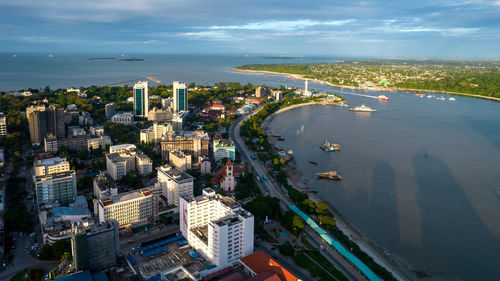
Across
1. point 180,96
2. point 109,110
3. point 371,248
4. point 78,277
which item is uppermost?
point 180,96

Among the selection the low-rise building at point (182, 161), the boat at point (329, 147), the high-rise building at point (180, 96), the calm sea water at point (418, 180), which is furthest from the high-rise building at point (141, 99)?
the boat at point (329, 147)

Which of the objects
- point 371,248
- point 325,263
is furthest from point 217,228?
point 371,248

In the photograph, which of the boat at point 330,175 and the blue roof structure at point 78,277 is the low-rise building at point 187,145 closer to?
the boat at point 330,175

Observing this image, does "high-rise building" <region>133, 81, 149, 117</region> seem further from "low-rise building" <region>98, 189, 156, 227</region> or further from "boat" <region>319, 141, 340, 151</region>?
"low-rise building" <region>98, 189, 156, 227</region>

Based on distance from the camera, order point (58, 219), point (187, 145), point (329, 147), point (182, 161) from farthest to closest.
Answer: point (329, 147), point (187, 145), point (182, 161), point (58, 219)

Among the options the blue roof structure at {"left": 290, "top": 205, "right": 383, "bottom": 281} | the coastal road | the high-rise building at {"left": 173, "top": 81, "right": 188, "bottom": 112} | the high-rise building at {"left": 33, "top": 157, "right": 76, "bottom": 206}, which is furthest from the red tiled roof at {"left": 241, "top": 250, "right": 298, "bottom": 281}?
the high-rise building at {"left": 173, "top": 81, "right": 188, "bottom": 112}

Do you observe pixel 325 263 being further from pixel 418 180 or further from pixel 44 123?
pixel 44 123
